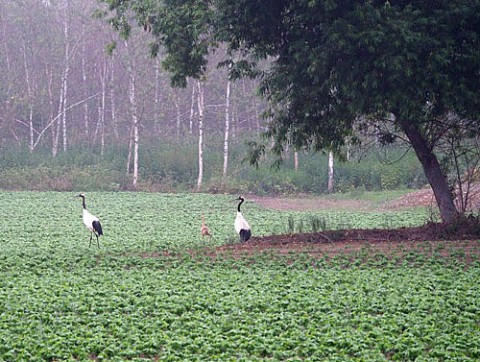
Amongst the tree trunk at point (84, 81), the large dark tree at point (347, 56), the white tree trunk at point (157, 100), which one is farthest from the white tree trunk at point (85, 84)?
the large dark tree at point (347, 56)

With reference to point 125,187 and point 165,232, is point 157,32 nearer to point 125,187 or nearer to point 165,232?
point 165,232

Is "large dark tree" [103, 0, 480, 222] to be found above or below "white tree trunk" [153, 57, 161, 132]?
below

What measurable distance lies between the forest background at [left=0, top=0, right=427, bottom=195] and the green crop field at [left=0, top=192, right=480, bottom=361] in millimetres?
20648

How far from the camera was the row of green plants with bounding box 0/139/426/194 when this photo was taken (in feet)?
127

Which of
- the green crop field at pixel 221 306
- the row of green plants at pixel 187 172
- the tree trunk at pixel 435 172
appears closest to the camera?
the green crop field at pixel 221 306

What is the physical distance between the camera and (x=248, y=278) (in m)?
13.4

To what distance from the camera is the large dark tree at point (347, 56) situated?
50.6 feet

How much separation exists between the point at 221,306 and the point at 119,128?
137ft

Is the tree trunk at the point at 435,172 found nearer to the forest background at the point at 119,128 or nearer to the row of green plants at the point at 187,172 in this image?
the forest background at the point at 119,128

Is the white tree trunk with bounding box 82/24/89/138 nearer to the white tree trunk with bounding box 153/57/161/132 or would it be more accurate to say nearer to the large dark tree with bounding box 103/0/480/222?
the white tree trunk with bounding box 153/57/161/132

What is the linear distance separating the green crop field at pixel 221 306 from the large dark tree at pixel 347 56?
3541 mm

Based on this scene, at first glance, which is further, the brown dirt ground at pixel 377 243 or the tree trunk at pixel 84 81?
the tree trunk at pixel 84 81

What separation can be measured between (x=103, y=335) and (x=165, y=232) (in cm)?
1281

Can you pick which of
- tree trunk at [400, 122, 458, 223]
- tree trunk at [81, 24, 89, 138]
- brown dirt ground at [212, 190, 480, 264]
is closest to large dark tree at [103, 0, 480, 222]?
tree trunk at [400, 122, 458, 223]
